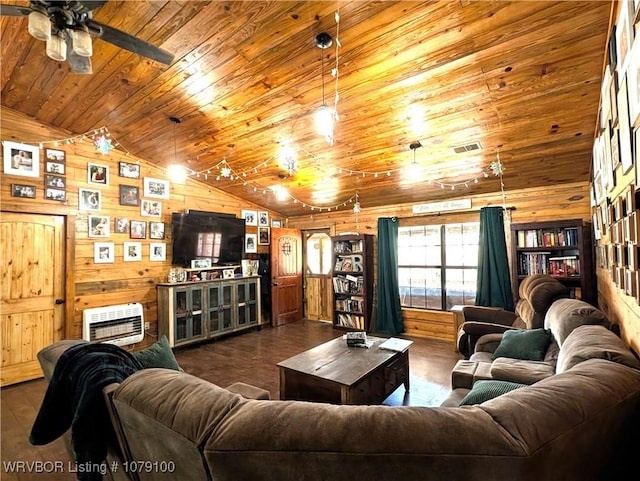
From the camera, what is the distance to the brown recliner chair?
2980 millimetres

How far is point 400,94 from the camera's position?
273 cm

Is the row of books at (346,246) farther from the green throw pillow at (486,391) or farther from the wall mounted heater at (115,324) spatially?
the green throw pillow at (486,391)

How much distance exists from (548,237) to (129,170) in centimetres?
571

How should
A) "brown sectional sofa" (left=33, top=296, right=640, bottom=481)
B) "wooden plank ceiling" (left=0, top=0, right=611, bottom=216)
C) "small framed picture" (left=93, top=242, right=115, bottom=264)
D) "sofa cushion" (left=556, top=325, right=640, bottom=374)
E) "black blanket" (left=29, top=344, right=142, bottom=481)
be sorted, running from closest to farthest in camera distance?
"brown sectional sofa" (left=33, top=296, right=640, bottom=481), "black blanket" (left=29, top=344, right=142, bottom=481), "sofa cushion" (left=556, top=325, right=640, bottom=374), "wooden plank ceiling" (left=0, top=0, right=611, bottom=216), "small framed picture" (left=93, top=242, right=115, bottom=264)

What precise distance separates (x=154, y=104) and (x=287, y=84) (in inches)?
59.7

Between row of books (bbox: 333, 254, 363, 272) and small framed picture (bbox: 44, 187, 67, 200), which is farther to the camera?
row of books (bbox: 333, 254, 363, 272)

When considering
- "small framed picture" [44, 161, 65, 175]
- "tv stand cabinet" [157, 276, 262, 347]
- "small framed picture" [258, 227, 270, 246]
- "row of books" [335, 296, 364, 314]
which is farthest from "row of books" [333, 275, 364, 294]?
"small framed picture" [44, 161, 65, 175]

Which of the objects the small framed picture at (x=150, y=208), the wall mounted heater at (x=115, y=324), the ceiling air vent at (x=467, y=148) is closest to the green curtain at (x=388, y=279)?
the ceiling air vent at (x=467, y=148)

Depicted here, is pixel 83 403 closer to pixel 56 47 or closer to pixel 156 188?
pixel 56 47

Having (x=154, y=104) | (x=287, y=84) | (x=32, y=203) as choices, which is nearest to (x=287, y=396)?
(x=287, y=84)

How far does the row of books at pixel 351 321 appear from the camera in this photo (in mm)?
5477

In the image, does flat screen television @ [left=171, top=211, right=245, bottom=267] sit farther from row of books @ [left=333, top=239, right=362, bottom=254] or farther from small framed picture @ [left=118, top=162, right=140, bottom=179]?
row of books @ [left=333, top=239, right=362, bottom=254]

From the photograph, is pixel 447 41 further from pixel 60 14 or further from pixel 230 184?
pixel 230 184

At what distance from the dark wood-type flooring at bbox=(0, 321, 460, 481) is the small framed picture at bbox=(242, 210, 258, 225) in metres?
2.08
